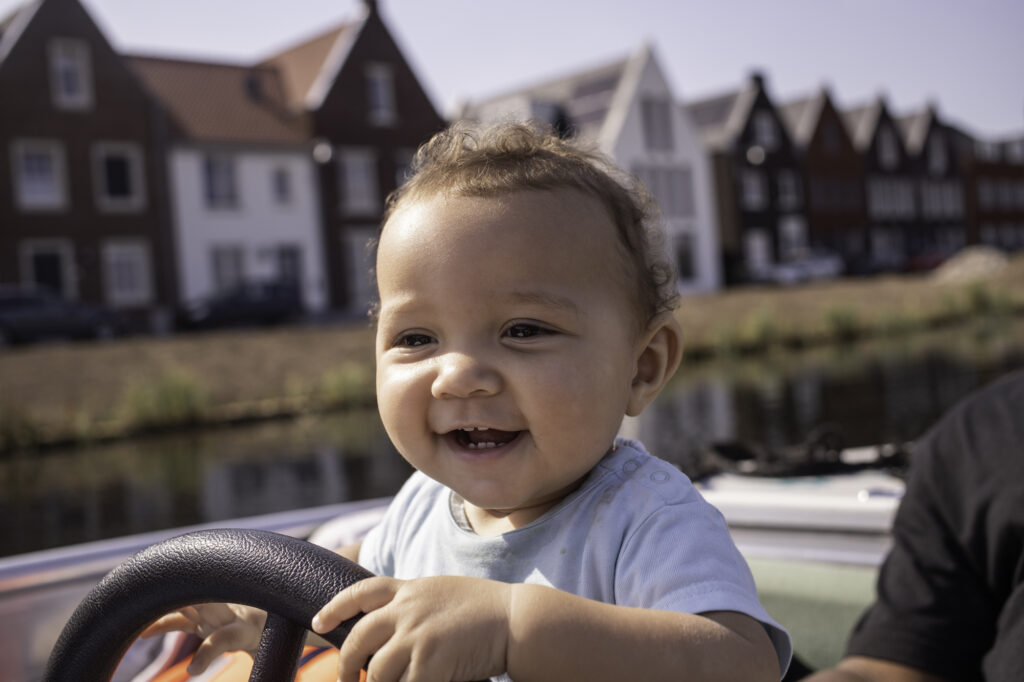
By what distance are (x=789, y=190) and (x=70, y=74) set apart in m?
25.1

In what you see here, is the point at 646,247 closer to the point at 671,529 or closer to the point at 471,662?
the point at 671,529

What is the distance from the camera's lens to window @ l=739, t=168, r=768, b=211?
120 ft

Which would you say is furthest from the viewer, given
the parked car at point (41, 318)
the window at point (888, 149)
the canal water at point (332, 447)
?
the window at point (888, 149)

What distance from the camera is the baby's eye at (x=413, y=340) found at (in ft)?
3.34

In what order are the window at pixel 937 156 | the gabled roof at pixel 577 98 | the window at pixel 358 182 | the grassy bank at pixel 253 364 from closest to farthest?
the grassy bank at pixel 253 364
the window at pixel 358 182
the gabled roof at pixel 577 98
the window at pixel 937 156

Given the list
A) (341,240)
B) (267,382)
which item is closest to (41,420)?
(267,382)

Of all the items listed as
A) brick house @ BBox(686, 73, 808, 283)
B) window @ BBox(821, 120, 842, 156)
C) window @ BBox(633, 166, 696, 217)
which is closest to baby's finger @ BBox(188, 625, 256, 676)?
window @ BBox(633, 166, 696, 217)

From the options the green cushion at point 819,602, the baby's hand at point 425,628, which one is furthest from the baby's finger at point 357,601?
the green cushion at point 819,602

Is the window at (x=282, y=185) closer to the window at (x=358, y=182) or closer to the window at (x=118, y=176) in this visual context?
the window at (x=358, y=182)

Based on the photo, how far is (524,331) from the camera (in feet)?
3.18

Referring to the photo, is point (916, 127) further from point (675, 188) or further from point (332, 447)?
point (332, 447)

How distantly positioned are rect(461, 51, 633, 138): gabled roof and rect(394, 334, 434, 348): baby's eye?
99.4ft

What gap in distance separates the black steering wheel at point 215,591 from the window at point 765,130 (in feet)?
126

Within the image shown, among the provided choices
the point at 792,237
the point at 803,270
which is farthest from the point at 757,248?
the point at 803,270
